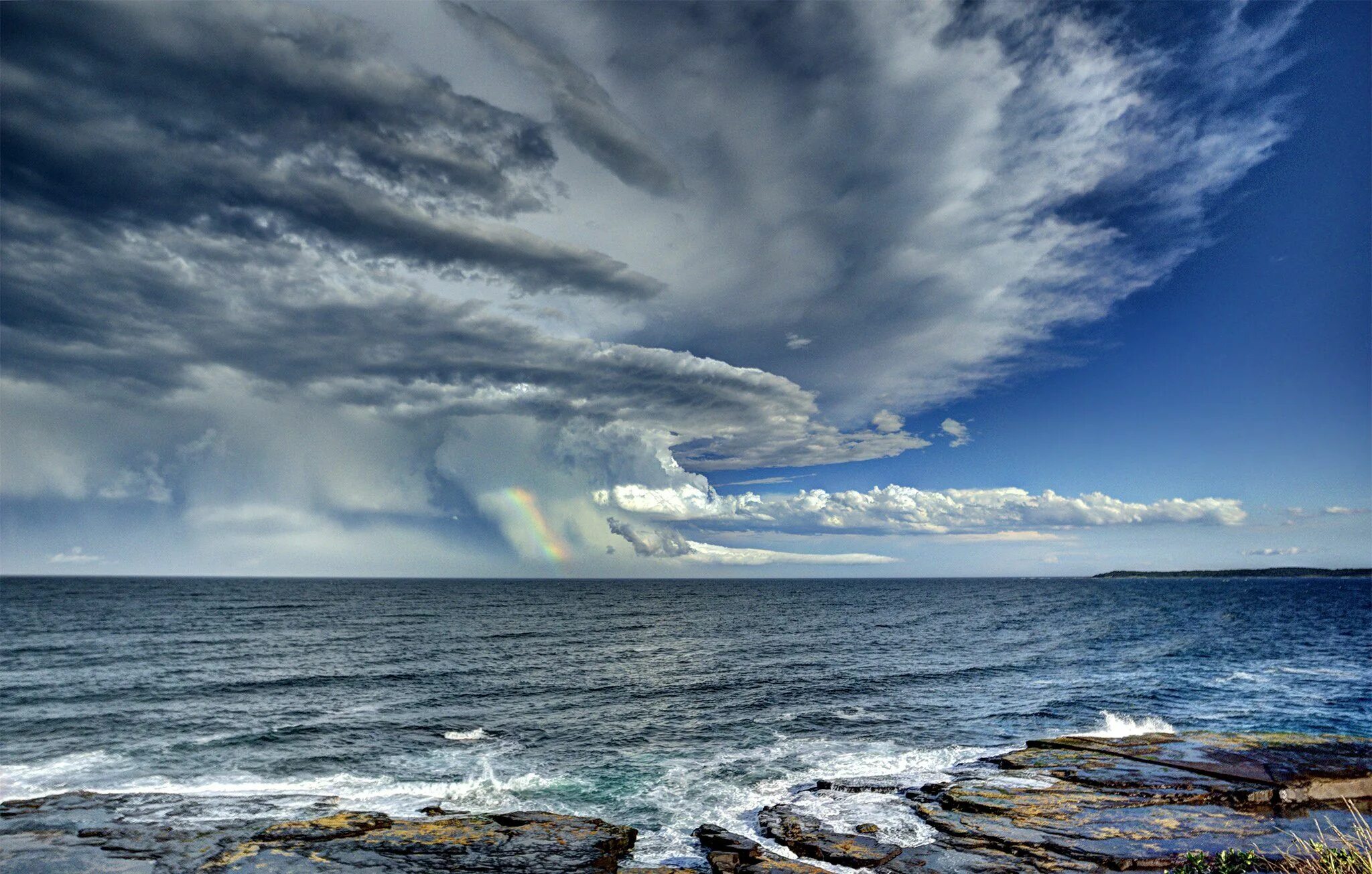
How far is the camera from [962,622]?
107m

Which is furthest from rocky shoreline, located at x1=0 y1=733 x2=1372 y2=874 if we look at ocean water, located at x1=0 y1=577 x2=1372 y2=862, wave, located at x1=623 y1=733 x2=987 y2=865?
ocean water, located at x1=0 y1=577 x2=1372 y2=862

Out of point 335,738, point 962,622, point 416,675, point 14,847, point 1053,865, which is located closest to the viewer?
point 1053,865

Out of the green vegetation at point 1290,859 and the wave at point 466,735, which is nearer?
the green vegetation at point 1290,859

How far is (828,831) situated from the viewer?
2259 cm

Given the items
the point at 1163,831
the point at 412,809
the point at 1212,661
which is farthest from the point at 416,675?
the point at 1212,661

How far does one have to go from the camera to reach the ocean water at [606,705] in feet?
94.1

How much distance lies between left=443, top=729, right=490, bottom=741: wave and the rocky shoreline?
11106 millimetres

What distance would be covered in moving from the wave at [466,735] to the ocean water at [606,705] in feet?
0.83

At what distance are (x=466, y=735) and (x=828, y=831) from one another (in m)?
23.7

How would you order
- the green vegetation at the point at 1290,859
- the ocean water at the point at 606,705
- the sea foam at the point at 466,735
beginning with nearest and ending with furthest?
1. the green vegetation at the point at 1290,859
2. the ocean water at the point at 606,705
3. the sea foam at the point at 466,735

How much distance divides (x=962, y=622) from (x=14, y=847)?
372 feet

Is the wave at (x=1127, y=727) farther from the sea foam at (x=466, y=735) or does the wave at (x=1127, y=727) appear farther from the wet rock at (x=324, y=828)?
the wet rock at (x=324, y=828)

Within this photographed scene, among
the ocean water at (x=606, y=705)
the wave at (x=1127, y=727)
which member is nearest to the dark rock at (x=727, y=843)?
the ocean water at (x=606, y=705)

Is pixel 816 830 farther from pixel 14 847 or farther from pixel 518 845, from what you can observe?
pixel 14 847
